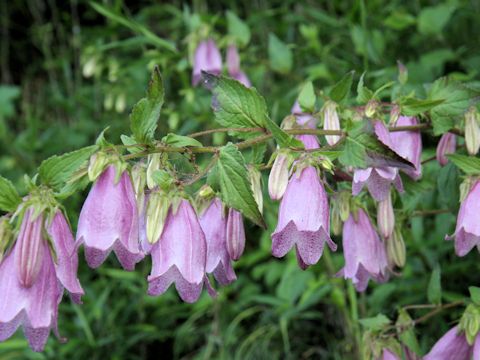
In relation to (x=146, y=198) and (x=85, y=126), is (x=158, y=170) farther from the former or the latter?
(x=85, y=126)

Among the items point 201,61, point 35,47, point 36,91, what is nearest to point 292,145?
point 201,61

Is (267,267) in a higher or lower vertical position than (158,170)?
lower

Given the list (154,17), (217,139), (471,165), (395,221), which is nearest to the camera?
(471,165)

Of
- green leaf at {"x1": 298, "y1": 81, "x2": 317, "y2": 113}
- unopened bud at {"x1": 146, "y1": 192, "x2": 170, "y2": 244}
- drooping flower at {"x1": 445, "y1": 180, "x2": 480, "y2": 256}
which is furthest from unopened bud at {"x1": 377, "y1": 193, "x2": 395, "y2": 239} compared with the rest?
unopened bud at {"x1": 146, "y1": 192, "x2": 170, "y2": 244}

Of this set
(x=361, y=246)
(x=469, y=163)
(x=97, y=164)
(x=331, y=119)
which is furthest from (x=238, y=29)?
(x=97, y=164)

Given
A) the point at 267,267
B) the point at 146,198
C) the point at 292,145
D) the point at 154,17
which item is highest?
the point at 292,145

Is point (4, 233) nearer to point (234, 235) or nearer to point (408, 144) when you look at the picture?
point (234, 235)
